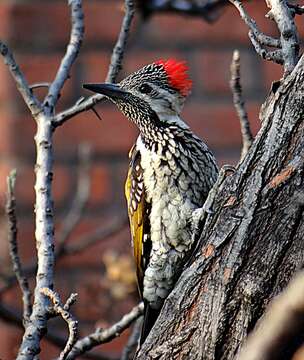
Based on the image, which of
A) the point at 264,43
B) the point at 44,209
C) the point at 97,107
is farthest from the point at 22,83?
the point at 97,107

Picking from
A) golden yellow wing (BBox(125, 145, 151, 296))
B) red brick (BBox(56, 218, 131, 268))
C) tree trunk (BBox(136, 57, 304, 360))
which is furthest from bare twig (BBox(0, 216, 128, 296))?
tree trunk (BBox(136, 57, 304, 360))

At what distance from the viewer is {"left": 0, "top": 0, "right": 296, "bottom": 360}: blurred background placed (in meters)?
2.71

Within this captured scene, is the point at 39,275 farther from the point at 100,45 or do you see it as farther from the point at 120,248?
the point at 100,45

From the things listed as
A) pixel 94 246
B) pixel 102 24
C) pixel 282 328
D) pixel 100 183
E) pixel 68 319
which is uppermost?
pixel 102 24

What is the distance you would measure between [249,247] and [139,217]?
2.26 feet

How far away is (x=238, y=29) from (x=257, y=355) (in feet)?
7.43

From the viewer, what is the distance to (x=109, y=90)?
5.45ft

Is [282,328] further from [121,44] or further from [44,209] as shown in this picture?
[121,44]

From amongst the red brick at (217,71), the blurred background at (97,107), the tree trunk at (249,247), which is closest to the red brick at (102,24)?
the blurred background at (97,107)

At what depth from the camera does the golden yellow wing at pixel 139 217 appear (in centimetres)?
181

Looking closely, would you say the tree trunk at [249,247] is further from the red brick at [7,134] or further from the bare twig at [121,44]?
the red brick at [7,134]

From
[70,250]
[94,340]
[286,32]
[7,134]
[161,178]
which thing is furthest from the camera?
[7,134]

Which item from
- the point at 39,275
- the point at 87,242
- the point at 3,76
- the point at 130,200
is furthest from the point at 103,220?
the point at 39,275

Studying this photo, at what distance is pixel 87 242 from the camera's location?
204 cm
